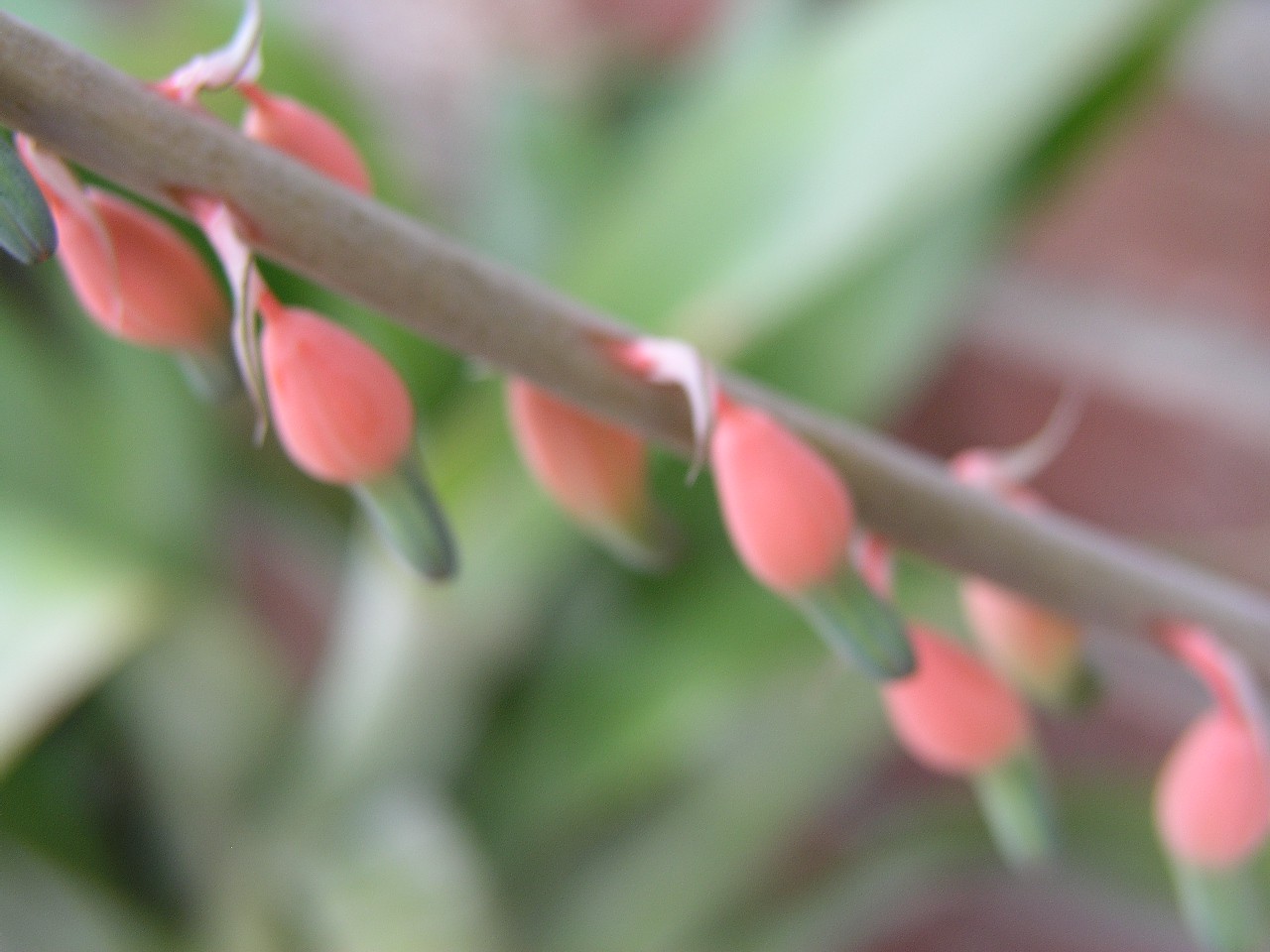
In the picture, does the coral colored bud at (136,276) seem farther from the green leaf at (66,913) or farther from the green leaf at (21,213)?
the green leaf at (66,913)

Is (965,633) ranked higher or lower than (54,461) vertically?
lower

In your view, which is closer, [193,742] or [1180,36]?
[1180,36]

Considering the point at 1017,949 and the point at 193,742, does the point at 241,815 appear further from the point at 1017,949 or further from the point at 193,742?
the point at 1017,949

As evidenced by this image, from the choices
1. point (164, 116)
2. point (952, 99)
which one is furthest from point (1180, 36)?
point (164, 116)

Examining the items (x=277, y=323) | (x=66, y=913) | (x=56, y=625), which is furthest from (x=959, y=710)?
(x=66, y=913)

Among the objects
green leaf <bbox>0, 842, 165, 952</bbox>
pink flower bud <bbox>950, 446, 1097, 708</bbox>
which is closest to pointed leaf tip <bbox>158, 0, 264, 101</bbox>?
pink flower bud <bbox>950, 446, 1097, 708</bbox>

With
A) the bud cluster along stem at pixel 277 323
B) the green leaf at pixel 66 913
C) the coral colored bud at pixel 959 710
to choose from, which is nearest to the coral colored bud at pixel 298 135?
the bud cluster along stem at pixel 277 323

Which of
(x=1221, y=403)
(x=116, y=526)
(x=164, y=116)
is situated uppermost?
(x=1221, y=403)

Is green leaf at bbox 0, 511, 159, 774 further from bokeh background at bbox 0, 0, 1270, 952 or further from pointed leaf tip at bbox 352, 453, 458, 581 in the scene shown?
pointed leaf tip at bbox 352, 453, 458, 581
